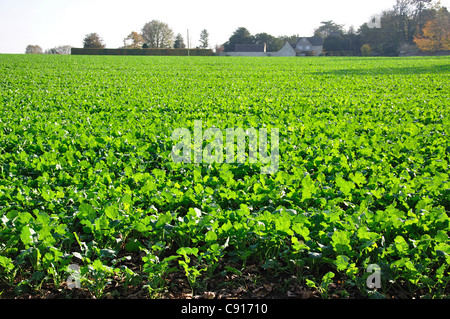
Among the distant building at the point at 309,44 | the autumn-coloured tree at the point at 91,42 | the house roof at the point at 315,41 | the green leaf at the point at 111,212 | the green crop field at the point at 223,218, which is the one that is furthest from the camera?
the house roof at the point at 315,41

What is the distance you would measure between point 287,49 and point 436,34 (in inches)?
1269

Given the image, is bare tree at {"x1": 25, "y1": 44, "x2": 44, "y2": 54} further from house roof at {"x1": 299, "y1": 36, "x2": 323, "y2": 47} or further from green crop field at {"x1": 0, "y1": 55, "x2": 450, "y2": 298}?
green crop field at {"x1": 0, "y1": 55, "x2": 450, "y2": 298}

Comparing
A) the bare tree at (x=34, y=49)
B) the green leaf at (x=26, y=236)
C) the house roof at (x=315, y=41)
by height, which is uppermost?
the bare tree at (x=34, y=49)

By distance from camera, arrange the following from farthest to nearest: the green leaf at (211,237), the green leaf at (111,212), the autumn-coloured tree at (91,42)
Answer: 1. the autumn-coloured tree at (91,42)
2. the green leaf at (111,212)
3. the green leaf at (211,237)

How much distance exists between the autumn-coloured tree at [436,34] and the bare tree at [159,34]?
61.0 meters

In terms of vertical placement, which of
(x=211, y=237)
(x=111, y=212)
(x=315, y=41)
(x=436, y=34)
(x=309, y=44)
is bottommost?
(x=211, y=237)

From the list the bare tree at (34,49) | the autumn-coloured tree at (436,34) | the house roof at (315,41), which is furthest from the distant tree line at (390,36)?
the bare tree at (34,49)

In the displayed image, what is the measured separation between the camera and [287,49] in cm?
8800

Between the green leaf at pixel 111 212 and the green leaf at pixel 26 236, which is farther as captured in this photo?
the green leaf at pixel 111 212

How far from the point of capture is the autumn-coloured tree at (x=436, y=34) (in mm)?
68631

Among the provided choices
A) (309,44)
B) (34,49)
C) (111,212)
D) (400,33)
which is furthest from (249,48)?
(111,212)

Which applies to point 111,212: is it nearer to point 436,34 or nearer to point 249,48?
point 436,34

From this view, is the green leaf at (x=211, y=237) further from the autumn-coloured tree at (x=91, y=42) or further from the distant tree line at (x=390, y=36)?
the autumn-coloured tree at (x=91, y=42)

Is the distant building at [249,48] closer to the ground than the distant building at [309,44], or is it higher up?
closer to the ground
